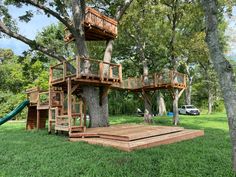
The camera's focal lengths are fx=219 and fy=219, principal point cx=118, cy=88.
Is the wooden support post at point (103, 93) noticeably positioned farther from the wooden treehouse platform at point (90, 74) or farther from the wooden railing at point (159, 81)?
the wooden railing at point (159, 81)

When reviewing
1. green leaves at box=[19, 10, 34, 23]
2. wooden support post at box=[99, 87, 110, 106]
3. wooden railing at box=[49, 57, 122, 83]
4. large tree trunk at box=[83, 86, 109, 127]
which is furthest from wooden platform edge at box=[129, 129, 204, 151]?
green leaves at box=[19, 10, 34, 23]

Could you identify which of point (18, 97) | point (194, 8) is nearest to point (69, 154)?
point (194, 8)

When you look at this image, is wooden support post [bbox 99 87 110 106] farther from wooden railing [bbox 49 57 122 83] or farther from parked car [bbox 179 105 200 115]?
parked car [bbox 179 105 200 115]

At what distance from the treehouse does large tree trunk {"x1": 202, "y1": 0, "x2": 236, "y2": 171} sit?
310 inches

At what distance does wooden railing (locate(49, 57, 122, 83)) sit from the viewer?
32.6ft

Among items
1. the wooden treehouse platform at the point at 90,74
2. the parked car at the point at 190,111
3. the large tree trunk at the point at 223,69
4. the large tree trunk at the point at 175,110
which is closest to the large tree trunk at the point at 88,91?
the wooden treehouse platform at the point at 90,74

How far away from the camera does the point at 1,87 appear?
26.7 metres

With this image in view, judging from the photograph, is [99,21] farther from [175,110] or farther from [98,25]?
[175,110]

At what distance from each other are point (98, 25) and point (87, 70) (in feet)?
9.26

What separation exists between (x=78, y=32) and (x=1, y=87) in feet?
65.6

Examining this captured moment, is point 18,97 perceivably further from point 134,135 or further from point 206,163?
point 206,163

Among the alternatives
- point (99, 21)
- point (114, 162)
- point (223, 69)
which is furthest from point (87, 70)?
point (223, 69)

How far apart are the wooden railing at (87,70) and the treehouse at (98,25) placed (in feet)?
6.42

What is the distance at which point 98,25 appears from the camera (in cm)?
1159
